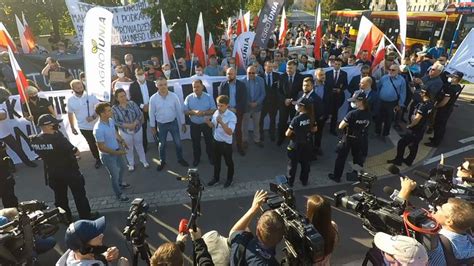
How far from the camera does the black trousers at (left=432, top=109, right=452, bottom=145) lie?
26.4 ft

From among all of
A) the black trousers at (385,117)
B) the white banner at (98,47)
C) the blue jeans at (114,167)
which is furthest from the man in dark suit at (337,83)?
the blue jeans at (114,167)

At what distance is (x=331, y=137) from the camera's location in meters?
8.80

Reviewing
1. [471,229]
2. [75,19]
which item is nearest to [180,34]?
[75,19]

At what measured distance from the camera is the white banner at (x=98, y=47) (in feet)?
19.5

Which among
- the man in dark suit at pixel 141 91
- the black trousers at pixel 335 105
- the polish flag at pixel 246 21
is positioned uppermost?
the polish flag at pixel 246 21

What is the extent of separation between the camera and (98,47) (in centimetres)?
600

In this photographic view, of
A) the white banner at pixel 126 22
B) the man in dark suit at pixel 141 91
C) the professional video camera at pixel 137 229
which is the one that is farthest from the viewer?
the white banner at pixel 126 22

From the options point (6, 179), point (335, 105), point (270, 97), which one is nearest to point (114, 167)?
point (6, 179)

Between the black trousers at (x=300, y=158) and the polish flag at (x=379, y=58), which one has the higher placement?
the polish flag at (x=379, y=58)

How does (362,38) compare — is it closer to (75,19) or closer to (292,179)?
(292,179)

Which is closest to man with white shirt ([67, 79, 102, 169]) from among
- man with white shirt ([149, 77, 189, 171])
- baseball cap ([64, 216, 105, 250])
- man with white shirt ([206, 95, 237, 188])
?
man with white shirt ([149, 77, 189, 171])

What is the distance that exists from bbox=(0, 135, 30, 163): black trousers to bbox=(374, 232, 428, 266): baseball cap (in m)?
7.72

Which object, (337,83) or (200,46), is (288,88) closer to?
(337,83)

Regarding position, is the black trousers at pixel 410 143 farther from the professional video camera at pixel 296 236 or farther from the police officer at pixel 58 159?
the police officer at pixel 58 159
